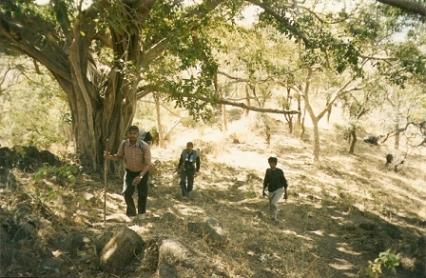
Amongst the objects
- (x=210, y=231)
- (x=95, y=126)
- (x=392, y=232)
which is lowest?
(x=392, y=232)

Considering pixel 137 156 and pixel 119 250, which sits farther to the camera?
pixel 137 156

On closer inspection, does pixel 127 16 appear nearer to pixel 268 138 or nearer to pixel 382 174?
pixel 268 138

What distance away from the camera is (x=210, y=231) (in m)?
7.60

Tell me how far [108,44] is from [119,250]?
7847 millimetres

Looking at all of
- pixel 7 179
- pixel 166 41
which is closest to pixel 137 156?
pixel 7 179

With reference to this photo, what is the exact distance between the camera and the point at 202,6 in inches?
427

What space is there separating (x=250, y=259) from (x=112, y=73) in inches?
235

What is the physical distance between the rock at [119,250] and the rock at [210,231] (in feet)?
5.01

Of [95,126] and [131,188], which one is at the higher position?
[95,126]

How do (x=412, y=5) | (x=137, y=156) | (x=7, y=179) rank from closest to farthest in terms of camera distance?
(x=412, y=5) < (x=137, y=156) < (x=7, y=179)

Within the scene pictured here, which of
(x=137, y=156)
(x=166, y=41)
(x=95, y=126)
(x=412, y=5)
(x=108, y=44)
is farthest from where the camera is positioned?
(x=108, y=44)

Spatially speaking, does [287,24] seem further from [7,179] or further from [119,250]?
[7,179]

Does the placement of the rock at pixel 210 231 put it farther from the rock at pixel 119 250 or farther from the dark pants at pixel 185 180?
the dark pants at pixel 185 180

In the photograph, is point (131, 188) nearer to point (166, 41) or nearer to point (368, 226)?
point (166, 41)
